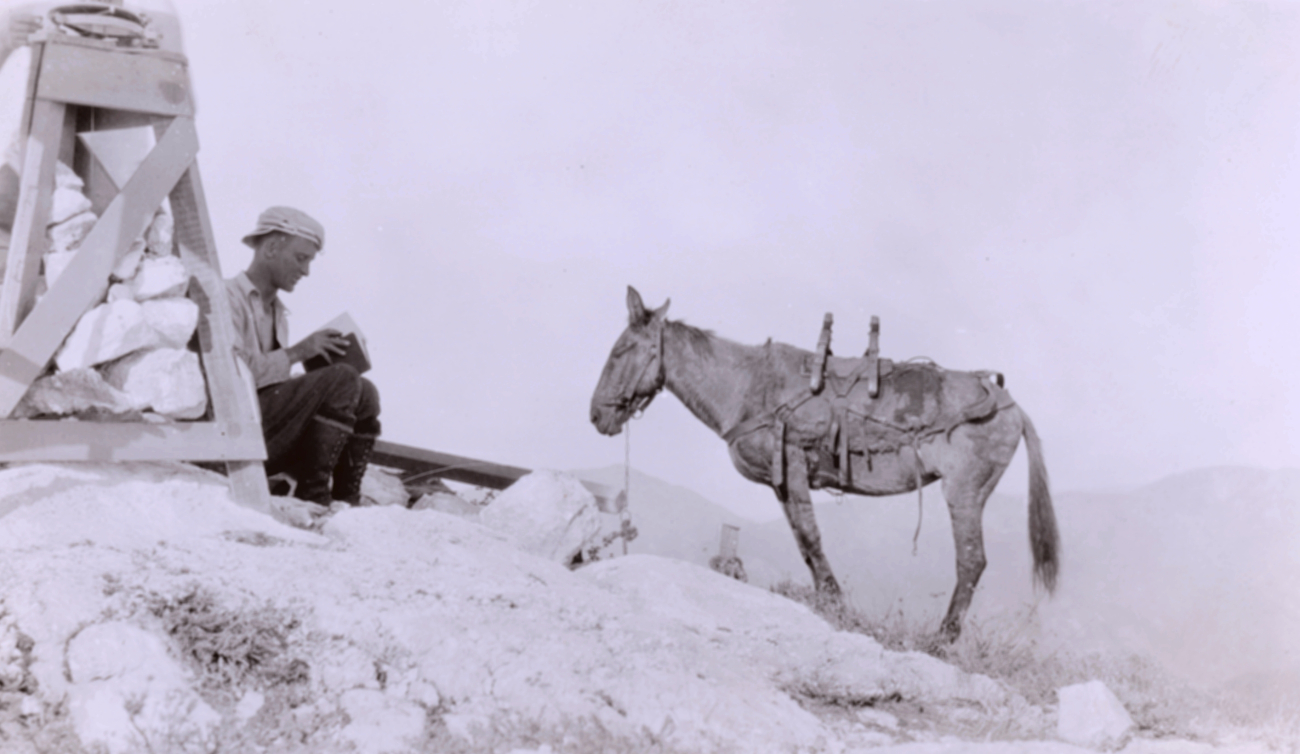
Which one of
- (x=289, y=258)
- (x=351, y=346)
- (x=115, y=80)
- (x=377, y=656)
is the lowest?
(x=377, y=656)

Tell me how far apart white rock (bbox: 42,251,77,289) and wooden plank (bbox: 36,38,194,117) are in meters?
0.68

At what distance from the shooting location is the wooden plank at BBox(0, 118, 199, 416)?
13.2ft

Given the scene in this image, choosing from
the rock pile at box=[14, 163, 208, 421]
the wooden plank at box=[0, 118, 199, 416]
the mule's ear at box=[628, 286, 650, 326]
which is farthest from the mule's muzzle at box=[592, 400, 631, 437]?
the wooden plank at box=[0, 118, 199, 416]

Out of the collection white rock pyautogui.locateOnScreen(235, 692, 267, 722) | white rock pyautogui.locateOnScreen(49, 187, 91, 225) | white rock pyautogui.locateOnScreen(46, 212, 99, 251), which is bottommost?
white rock pyautogui.locateOnScreen(235, 692, 267, 722)

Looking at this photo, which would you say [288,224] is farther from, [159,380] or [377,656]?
[377,656]

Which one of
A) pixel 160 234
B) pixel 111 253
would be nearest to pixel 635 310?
pixel 160 234

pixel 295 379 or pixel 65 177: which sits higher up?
pixel 65 177

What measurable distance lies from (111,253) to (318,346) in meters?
1.46

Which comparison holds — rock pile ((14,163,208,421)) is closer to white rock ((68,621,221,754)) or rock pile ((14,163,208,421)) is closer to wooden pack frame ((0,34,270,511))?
wooden pack frame ((0,34,270,511))

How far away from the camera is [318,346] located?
18.4 ft

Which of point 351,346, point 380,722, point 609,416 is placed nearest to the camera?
point 380,722

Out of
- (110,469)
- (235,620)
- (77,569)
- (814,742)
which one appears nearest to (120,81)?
(110,469)

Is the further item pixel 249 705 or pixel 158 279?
pixel 158 279

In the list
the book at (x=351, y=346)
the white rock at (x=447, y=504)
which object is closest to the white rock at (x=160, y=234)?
the book at (x=351, y=346)
